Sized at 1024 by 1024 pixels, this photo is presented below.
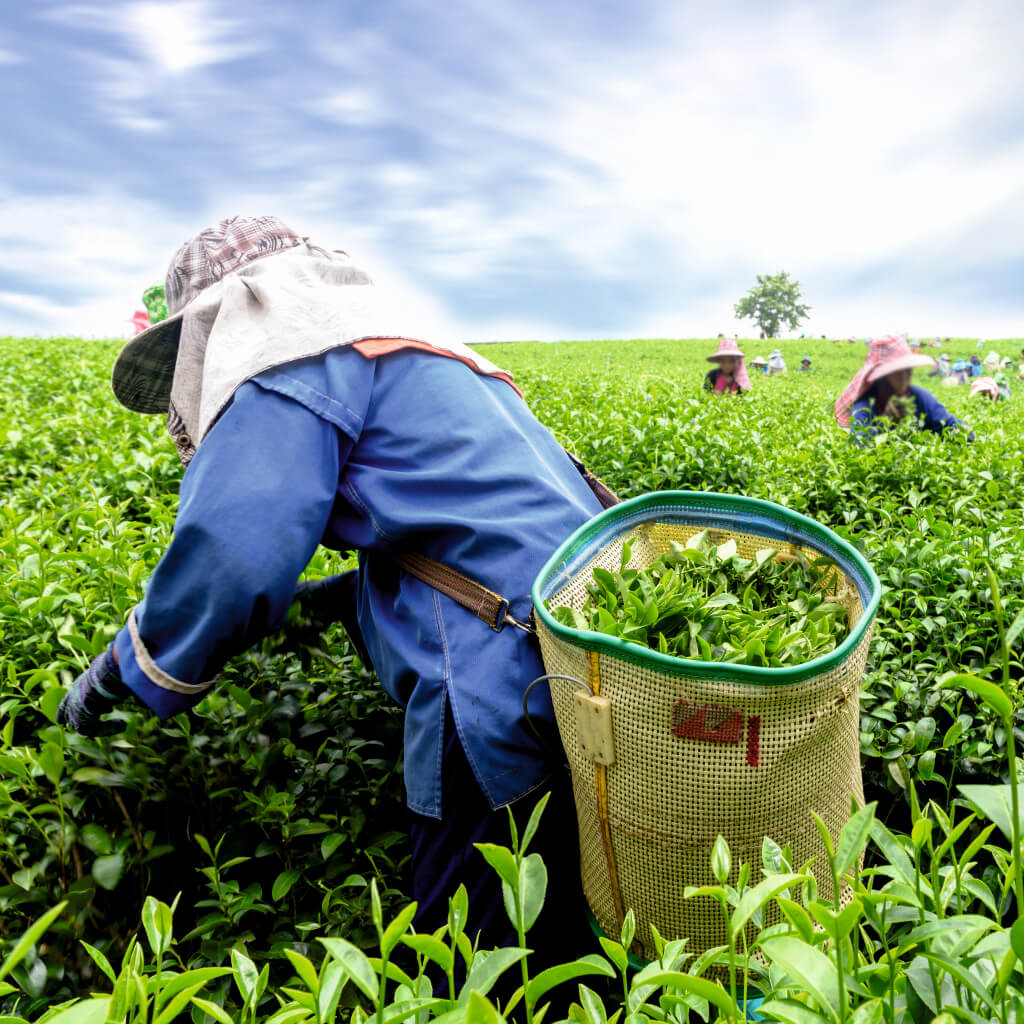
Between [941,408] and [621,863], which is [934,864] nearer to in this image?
[621,863]

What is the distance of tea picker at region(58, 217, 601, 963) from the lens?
1542 mm

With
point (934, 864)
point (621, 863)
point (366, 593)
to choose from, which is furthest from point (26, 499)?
point (934, 864)

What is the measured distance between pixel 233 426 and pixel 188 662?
1.54 ft

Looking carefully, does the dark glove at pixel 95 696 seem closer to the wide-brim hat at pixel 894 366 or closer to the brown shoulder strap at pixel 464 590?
the brown shoulder strap at pixel 464 590

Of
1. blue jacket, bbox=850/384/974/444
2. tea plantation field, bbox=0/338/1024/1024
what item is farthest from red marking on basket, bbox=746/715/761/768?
blue jacket, bbox=850/384/974/444

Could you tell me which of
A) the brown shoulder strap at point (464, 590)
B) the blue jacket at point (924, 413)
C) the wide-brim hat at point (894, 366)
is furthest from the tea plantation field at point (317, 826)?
the wide-brim hat at point (894, 366)

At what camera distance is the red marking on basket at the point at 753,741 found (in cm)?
126

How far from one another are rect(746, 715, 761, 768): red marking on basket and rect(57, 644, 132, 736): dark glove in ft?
4.03

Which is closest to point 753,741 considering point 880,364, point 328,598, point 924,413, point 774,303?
point 328,598

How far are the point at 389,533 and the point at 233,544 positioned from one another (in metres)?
0.32

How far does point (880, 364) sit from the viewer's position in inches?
233

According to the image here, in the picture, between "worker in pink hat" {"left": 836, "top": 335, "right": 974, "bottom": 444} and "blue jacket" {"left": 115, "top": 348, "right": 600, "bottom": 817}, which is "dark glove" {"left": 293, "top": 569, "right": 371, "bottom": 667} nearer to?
"blue jacket" {"left": 115, "top": 348, "right": 600, "bottom": 817}

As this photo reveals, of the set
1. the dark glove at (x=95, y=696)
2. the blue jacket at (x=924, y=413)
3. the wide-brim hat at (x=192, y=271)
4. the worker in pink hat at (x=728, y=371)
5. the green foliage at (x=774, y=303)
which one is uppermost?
the green foliage at (x=774, y=303)

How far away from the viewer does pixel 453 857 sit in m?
1.72
